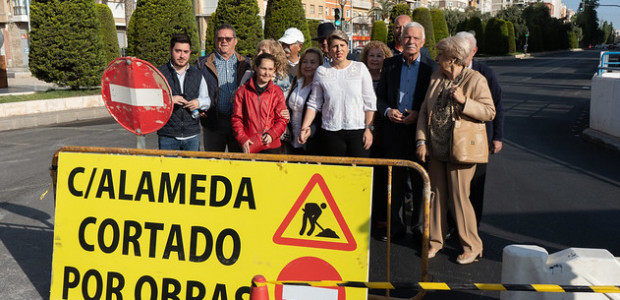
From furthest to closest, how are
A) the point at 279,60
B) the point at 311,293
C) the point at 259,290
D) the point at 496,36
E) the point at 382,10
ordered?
the point at 382,10
the point at 496,36
the point at 279,60
the point at 311,293
the point at 259,290

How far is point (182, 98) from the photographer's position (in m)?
4.73

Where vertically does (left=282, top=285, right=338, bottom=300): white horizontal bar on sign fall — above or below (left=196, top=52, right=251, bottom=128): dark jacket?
below

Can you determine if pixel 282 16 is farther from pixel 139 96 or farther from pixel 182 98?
pixel 139 96

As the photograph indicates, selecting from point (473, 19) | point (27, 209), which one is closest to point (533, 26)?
point (473, 19)

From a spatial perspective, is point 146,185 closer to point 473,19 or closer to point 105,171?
point 105,171

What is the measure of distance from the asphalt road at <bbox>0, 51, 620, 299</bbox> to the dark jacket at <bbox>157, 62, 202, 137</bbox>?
5.04ft

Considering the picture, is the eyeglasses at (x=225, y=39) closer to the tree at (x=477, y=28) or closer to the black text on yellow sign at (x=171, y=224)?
the black text on yellow sign at (x=171, y=224)

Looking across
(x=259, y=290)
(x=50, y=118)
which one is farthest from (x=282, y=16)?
(x=259, y=290)

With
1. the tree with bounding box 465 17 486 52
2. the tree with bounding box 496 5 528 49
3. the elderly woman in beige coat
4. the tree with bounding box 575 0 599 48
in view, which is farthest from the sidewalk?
the tree with bounding box 575 0 599 48

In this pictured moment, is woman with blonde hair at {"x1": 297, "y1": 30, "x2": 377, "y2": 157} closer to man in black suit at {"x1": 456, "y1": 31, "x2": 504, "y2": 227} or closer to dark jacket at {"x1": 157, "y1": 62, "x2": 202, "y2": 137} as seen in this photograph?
man in black suit at {"x1": 456, "y1": 31, "x2": 504, "y2": 227}

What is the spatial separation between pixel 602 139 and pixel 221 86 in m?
7.89

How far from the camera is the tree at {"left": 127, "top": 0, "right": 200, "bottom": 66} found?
1752 cm

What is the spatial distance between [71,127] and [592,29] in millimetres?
145851

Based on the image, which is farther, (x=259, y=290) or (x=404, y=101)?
(x=404, y=101)
